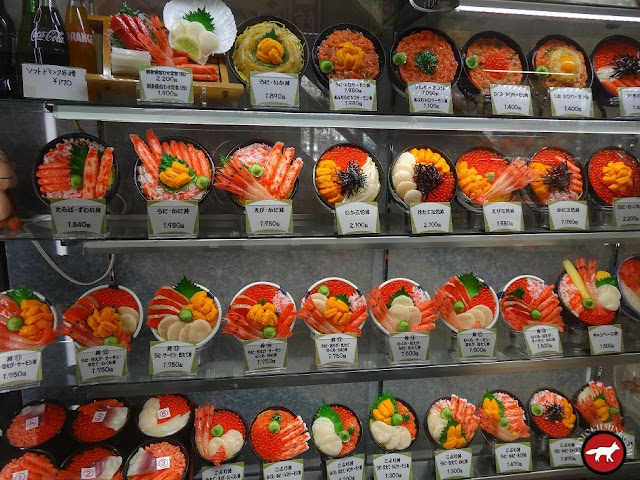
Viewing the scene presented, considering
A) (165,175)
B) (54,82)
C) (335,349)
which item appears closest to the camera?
(54,82)

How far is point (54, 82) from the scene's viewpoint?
1.33 metres

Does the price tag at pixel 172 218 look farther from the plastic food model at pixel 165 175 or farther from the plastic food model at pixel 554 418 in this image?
the plastic food model at pixel 554 418

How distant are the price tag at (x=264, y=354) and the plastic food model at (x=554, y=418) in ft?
3.55

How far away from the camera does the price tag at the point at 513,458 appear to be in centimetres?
183

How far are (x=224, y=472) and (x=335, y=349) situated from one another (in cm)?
56

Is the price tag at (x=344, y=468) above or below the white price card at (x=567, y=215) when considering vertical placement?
below

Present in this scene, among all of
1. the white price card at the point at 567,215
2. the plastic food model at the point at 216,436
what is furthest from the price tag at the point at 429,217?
the plastic food model at the point at 216,436

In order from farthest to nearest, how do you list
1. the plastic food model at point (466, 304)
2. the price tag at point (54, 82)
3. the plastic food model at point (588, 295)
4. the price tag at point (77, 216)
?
the plastic food model at point (588, 295) < the plastic food model at point (466, 304) < the price tag at point (77, 216) < the price tag at point (54, 82)

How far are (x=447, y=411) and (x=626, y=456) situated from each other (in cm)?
77

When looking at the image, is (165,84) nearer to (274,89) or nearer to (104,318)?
(274,89)

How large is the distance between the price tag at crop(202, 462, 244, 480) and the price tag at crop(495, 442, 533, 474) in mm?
954

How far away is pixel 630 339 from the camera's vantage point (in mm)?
1970

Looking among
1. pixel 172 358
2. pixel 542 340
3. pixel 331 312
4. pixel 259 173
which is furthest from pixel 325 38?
pixel 542 340

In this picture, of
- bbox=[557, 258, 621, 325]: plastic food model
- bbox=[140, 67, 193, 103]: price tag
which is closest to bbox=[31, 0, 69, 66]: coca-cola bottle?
bbox=[140, 67, 193, 103]: price tag
